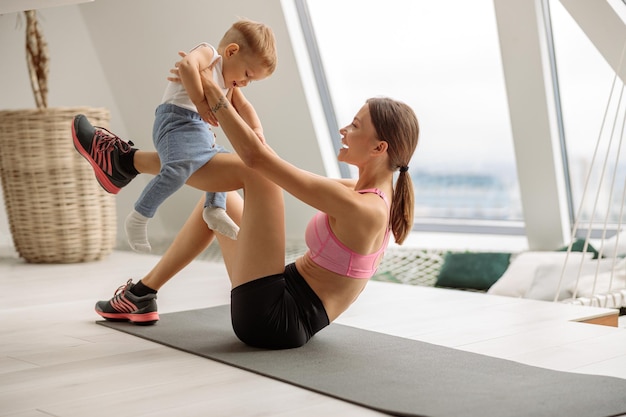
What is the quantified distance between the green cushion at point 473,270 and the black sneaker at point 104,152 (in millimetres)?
2797

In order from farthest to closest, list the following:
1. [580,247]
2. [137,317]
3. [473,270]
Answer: [473,270], [580,247], [137,317]

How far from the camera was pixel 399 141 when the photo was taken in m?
2.13

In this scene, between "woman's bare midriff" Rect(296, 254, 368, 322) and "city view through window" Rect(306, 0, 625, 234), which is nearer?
"woman's bare midriff" Rect(296, 254, 368, 322)

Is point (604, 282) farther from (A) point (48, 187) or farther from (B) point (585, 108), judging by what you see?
(A) point (48, 187)

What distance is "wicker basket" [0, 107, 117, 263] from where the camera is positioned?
13.9ft

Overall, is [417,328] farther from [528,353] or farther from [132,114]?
[132,114]

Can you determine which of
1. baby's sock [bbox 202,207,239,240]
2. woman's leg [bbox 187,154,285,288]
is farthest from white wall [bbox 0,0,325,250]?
A: woman's leg [bbox 187,154,285,288]

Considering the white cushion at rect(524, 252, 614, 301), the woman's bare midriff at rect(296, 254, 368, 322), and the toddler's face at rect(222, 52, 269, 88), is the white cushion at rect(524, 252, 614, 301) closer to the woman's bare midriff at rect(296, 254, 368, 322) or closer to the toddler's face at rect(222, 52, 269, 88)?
the woman's bare midriff at rect(296, 254, 368, 322)

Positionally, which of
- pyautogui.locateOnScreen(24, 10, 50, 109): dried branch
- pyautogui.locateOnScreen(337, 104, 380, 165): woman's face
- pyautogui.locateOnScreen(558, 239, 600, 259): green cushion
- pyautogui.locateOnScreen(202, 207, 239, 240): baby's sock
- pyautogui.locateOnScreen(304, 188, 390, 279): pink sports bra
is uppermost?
pyautogui.locateOnScreen(24, 10, 50, 109): dried branch

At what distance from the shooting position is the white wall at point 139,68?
470 cm

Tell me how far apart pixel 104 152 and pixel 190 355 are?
1.96 ft

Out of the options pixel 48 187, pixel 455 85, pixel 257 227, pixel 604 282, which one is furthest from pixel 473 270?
pixel 257 227

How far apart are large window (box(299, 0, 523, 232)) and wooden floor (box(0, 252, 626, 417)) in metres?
1.64

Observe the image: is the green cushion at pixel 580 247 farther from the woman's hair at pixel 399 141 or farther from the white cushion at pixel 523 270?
the woman's hair at pixel 399 141
